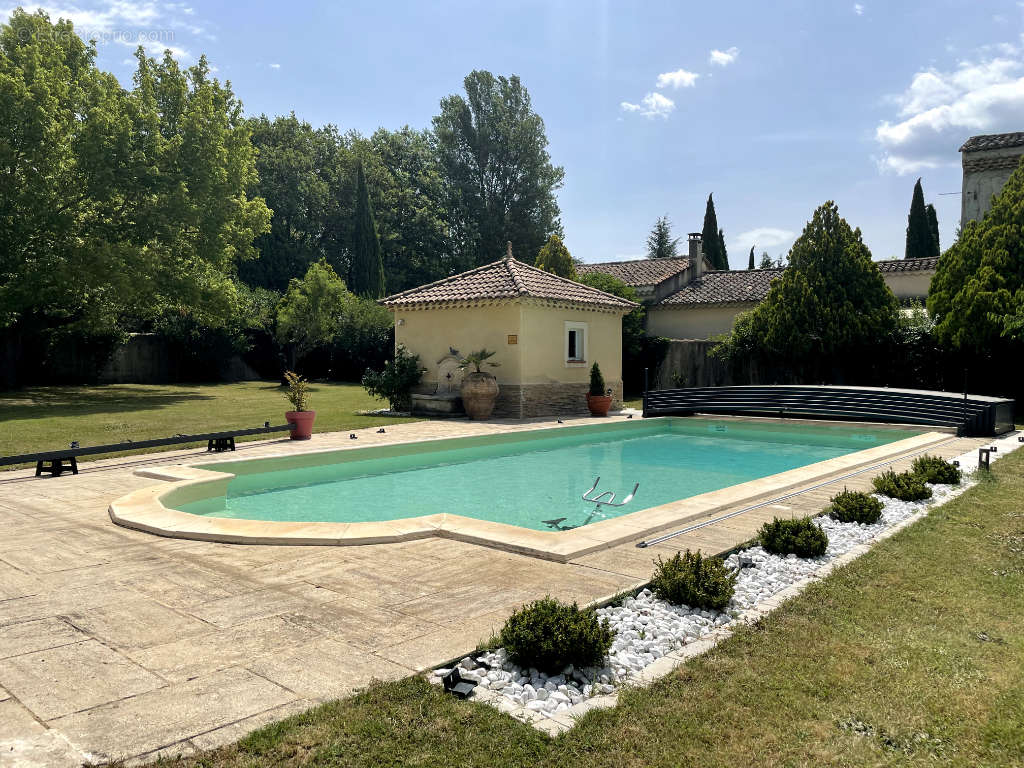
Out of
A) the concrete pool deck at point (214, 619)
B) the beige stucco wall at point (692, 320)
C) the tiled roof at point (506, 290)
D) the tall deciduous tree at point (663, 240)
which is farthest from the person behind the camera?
→ the tall deciduous tree at point (663, 240)

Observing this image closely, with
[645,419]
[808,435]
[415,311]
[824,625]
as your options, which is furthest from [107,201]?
[824,625]

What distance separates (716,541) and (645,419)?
12.4m

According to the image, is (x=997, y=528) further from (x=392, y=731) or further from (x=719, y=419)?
(x=719, y=419)

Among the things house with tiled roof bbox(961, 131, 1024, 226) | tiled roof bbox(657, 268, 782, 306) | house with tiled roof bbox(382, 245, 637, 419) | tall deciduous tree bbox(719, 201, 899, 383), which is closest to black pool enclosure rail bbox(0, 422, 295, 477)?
house with tiled roof bbox(382, 245, 637, 419)

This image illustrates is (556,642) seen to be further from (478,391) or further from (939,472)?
(478,391)

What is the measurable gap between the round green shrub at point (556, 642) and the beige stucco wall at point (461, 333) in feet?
48.7

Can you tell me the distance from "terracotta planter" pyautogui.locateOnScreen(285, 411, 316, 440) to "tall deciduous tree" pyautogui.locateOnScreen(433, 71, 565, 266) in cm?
3796

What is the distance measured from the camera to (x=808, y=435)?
1642 centimetres

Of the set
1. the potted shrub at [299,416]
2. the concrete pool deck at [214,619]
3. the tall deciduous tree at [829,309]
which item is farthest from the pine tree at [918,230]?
the concrete pool deck at [214,619]

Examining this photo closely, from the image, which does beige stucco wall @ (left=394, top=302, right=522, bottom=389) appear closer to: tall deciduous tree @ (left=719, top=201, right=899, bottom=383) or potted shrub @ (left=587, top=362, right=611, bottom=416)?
potted shrub @ (left=587, top=362, right=611, bottom=416)

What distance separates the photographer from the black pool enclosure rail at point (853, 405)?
14.6 metres

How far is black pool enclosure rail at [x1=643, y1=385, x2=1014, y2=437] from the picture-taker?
14.6 m

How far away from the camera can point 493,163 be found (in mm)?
51562

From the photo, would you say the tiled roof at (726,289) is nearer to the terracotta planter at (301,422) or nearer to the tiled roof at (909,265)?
the tiled roof at (909,265)
